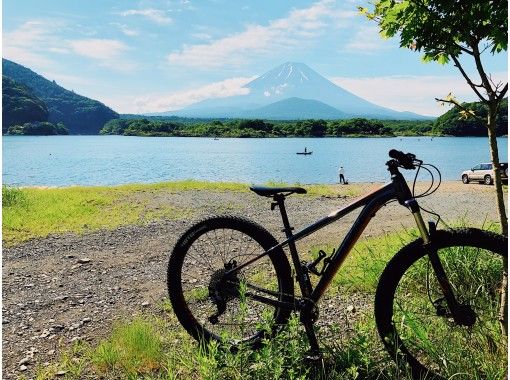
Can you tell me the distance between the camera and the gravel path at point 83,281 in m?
5.16

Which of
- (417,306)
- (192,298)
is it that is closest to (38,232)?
(192,298)

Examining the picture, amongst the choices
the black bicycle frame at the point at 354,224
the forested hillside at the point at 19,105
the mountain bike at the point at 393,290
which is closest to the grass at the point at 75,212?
the mountain bike at the point at 393,290

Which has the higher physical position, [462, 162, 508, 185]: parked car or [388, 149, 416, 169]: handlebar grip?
[388, 149, 416, 169]: handlebar grip

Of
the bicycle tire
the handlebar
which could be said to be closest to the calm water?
the bicycle tire

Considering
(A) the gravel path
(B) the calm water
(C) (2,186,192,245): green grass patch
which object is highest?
(A) the gravel path

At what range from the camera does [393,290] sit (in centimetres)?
371

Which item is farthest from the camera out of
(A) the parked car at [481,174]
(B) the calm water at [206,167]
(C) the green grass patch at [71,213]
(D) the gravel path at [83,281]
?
(B) the calm water at [206,167]

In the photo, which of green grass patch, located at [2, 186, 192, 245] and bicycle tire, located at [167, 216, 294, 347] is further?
green grass patch, located at [2, 186, 192, 245]

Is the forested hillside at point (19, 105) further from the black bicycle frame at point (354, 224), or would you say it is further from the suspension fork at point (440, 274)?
the suspension fork at point (440, 274)

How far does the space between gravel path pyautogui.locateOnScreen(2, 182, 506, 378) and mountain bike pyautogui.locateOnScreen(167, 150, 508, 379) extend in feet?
4.74

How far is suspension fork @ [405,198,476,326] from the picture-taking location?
3.52 metres

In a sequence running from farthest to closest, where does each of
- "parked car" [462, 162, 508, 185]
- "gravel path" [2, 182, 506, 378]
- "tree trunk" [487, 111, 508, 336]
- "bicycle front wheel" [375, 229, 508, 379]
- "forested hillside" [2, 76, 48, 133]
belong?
"forested hillside" [2, 76, 48, 133] → "parked car" [462, 162, 508, 185] → "gravel path" [2, 182, 506, 378] → "tree trunk" [487, 111, 508, 336] → "bicycle front wheel" [375, 229, 508, 379]

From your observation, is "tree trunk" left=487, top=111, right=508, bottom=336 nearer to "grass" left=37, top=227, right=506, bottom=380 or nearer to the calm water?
"grass" left=37, top=227, right=506, bottom=380


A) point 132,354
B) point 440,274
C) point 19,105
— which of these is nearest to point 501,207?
point 440,274
